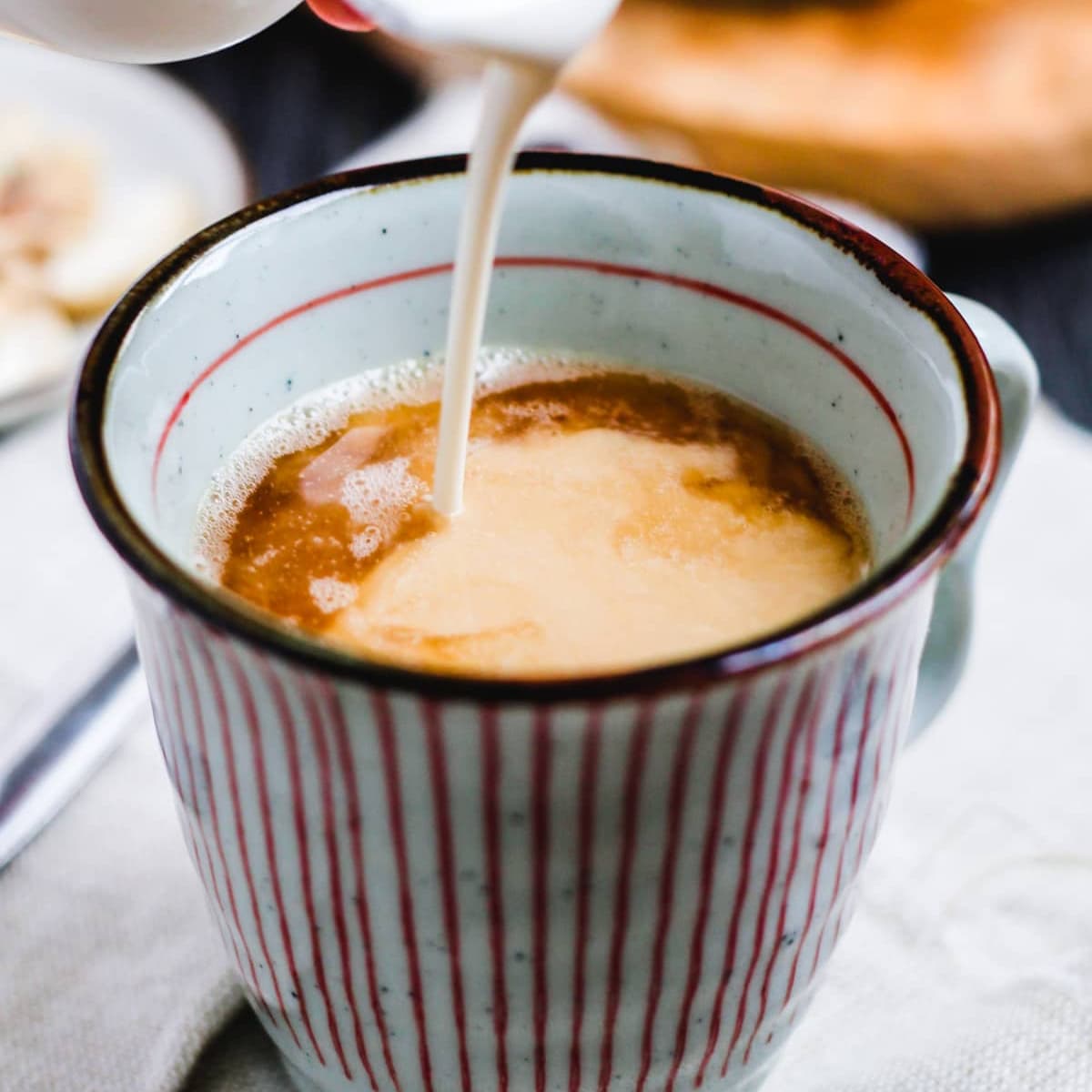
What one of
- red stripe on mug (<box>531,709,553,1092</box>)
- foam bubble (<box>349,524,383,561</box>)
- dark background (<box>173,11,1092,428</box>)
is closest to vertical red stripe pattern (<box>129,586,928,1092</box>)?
red stripe on mug (<box>531,709,553,1092</box>)

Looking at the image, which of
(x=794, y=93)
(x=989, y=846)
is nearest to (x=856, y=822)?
(x=989, y=846)

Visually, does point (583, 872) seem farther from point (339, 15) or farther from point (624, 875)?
point (339, 15)

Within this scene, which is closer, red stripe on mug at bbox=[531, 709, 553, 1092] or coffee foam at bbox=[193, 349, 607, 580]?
red stripe on mug at bbox=[531, 709, 553, 1092]

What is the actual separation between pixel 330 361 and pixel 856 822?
0.38 meters

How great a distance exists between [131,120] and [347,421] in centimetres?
97

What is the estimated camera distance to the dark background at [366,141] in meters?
1.59

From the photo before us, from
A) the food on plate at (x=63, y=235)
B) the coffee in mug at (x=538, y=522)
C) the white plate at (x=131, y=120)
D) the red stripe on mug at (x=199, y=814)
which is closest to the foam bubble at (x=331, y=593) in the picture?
the coffee in mug at (x=538, y=522)

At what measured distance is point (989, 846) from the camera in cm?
92

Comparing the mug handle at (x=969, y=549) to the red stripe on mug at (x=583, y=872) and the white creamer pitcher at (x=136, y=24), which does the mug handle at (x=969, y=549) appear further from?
the white creamer pitcher at (x=136, y=24)

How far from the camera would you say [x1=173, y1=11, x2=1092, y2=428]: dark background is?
1587mm

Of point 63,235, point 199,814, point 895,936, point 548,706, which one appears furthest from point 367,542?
point 63,235

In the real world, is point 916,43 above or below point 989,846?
above

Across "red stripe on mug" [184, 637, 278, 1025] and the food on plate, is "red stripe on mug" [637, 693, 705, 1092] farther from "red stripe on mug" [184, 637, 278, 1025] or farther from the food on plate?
the food on plate

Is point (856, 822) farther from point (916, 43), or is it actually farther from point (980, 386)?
point (916, 43)
